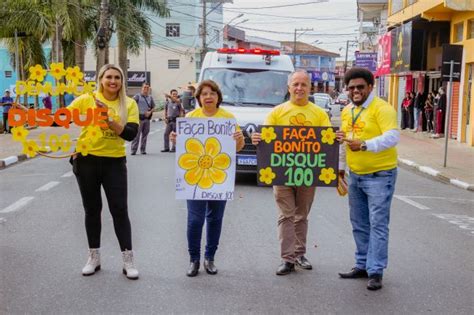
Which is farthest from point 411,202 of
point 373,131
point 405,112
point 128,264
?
point 405,112

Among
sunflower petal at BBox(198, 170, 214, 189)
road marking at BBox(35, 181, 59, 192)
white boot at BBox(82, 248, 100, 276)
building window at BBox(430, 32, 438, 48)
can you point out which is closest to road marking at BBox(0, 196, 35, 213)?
road marking at BBox(35, 181, 59, 192)

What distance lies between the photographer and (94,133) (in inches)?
206

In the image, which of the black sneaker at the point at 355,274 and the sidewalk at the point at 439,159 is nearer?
the black sneaker at the point at 355,274

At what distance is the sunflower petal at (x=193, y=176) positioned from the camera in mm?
5555

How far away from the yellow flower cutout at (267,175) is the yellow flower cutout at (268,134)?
0.88ft

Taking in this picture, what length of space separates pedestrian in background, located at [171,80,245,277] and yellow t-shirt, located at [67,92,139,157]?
1.55ft

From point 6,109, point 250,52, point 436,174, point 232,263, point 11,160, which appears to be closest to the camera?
point 232,263

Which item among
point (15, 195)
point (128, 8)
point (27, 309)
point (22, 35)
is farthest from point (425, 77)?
point (27, 309)

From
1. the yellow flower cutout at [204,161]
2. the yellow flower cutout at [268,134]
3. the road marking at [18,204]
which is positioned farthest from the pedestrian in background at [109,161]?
the road marking at [18,204]

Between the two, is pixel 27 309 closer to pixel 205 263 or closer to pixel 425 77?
pixel 205 263

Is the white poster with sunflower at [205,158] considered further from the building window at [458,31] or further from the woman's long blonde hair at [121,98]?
the building window at [458,31]

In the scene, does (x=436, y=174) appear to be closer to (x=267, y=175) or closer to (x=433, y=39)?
(x=267, y=175)

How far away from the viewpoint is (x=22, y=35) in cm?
2784

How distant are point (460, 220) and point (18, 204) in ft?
21.3
